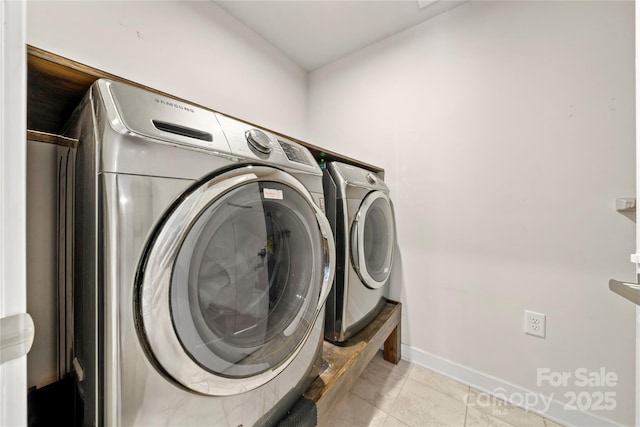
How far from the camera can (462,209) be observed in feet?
4.56

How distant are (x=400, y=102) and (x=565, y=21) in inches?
31.8

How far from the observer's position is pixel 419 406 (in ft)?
3.91

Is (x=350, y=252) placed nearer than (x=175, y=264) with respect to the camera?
No

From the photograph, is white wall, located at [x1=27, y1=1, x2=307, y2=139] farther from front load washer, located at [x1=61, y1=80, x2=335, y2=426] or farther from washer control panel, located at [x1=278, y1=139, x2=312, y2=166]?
washer control panel, located at [x1=278, y1=139, x2=312, y2=166]

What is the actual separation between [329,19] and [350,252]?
1531 mm

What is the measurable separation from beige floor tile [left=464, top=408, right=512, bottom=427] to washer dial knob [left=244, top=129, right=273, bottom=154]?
149 cm

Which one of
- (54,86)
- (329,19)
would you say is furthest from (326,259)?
(329,19)

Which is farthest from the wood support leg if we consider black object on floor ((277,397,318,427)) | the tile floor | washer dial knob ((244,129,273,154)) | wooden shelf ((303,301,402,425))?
washer dial knob ((244,129,273,154))

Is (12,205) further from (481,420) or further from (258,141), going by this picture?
(481,420)

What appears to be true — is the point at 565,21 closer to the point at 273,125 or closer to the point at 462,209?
the point at 462,209

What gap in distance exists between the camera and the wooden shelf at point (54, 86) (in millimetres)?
463

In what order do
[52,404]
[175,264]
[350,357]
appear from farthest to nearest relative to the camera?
[350,357]
[52,404]
[175,264]

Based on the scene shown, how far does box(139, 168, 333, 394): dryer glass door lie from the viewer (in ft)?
1.60

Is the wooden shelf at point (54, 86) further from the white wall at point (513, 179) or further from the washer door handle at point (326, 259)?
the white wall at point (513, 179)
